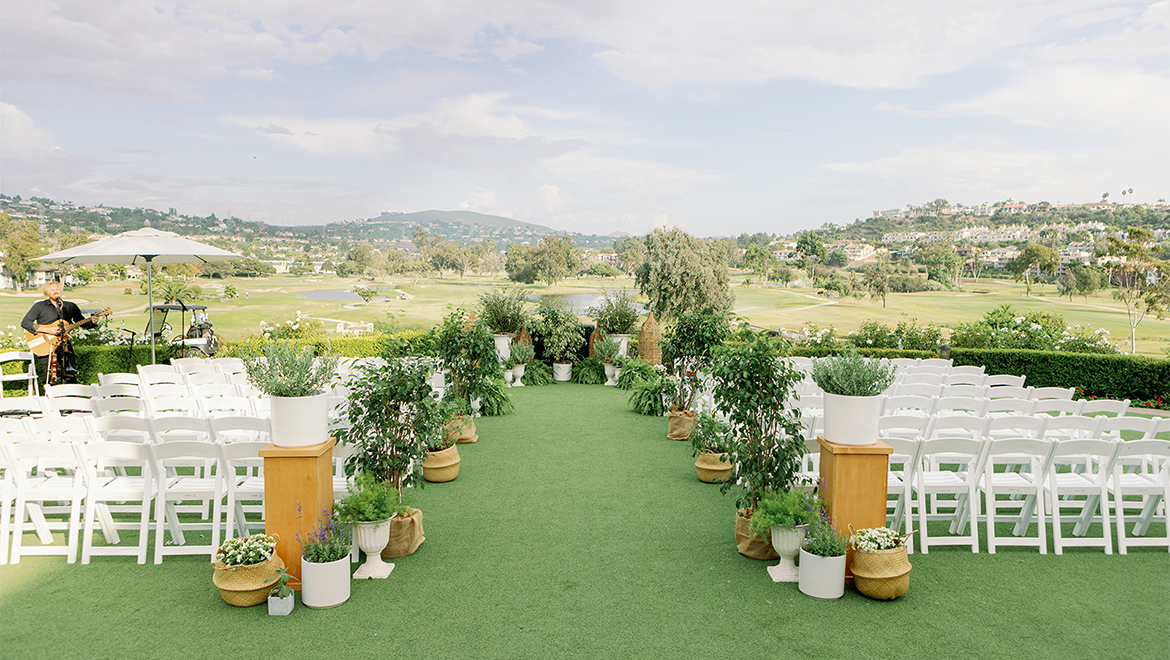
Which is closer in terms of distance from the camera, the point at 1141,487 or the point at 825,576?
the point at 825,576

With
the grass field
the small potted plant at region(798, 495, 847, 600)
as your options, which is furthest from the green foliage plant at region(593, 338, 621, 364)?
the small potted plant at region(798, 495, 847, 600)

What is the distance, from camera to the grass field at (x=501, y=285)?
14883 millimetres

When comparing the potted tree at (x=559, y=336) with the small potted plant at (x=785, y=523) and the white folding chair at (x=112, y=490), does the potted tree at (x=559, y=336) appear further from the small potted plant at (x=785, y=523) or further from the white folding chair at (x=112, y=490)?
the small potted plant at (x=785, y=523)

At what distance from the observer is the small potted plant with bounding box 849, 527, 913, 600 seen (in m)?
3.76

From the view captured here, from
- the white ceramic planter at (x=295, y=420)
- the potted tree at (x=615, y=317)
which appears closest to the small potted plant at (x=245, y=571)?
the white ceramic planter at (x=295, y=420)

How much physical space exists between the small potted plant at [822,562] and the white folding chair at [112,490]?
432 cm

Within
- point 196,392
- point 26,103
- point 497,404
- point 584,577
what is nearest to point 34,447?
point 196,392

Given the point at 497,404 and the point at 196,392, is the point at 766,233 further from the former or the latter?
the point at 196,392

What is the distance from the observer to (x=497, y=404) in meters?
9.82

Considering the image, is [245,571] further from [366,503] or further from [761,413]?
[761,413]

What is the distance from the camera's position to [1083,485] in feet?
15.3

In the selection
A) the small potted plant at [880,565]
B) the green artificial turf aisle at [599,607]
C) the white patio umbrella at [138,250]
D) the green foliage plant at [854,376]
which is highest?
the white patio umbrella at [138,250]

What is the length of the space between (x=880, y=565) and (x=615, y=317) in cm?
1108

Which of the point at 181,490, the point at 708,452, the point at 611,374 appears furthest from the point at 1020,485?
the point at 611,374
